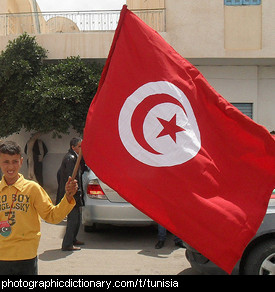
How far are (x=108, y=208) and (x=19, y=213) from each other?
4254 mm

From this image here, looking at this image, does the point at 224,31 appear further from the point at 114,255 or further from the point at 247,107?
the point at 114,255

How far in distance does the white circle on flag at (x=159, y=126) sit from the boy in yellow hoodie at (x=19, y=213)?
57cm

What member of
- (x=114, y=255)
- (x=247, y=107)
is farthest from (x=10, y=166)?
(x=247, y=107)

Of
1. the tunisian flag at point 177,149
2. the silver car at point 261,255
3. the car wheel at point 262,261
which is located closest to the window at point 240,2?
the silver car at point 261,255

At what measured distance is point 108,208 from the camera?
24.1 ft

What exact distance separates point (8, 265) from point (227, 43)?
11613 millimetres

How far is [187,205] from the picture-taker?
2.99 metres

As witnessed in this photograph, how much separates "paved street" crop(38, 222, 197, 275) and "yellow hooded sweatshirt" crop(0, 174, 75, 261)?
2717mm

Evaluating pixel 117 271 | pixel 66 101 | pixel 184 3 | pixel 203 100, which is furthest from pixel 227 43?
pixel 203 100

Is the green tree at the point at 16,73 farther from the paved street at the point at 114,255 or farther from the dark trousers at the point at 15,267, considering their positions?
the dark trousers at the point at 15,267

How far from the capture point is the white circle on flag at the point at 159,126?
3.08 m

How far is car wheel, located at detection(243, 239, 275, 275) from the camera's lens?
445 centimetres

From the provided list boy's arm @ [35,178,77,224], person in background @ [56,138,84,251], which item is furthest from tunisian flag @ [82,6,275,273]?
person in background @ [56,138,84,251]

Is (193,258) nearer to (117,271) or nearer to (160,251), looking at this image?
(117,271)
